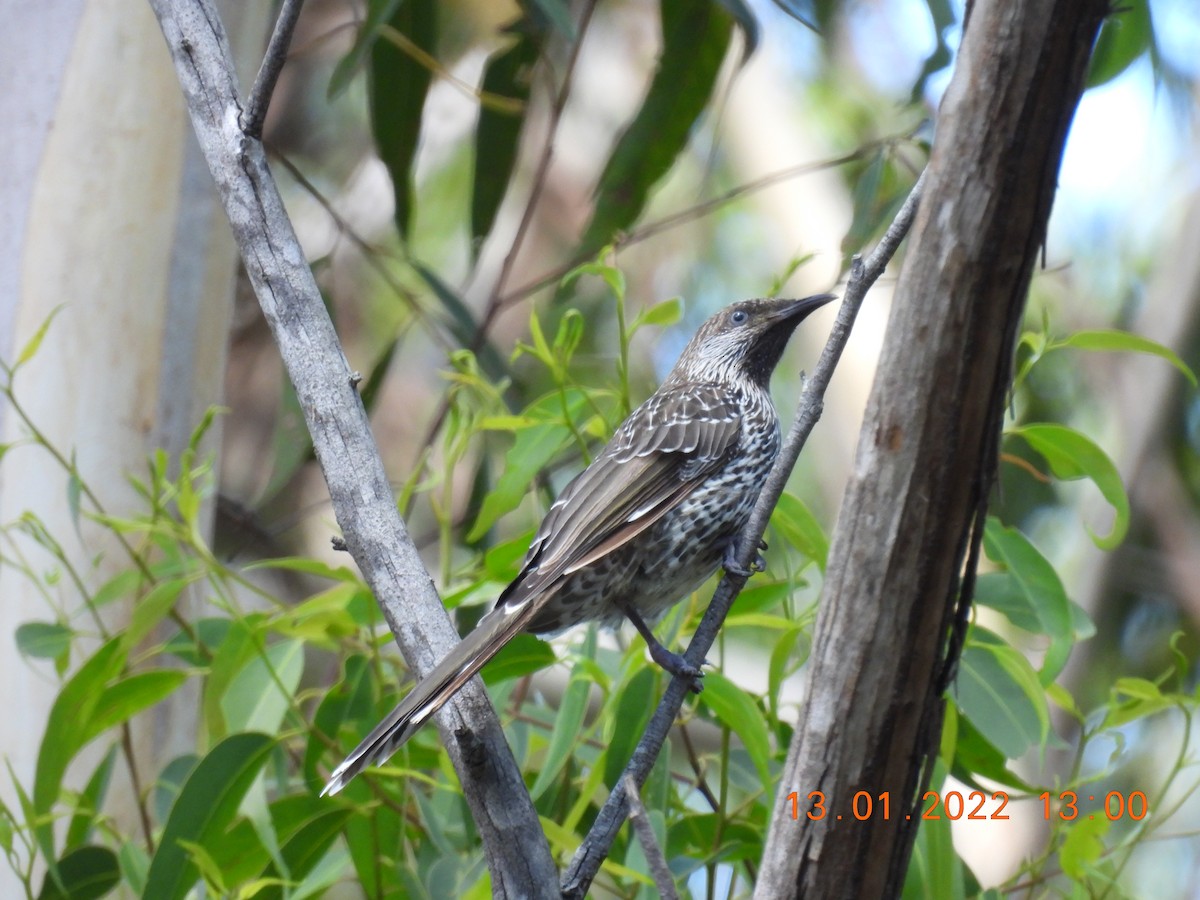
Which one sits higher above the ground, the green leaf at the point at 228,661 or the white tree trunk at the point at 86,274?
the white tree trunk at the point at 86,274

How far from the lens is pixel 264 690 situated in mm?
2072

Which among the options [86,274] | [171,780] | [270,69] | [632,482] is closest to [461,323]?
[86,274]

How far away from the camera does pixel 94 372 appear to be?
8.47 ft

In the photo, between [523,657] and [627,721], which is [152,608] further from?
[627,721]

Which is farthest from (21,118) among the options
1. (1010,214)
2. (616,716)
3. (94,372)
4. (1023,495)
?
(1023,495)

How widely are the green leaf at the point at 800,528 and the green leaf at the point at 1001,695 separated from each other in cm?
28

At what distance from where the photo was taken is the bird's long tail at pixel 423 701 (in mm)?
1456

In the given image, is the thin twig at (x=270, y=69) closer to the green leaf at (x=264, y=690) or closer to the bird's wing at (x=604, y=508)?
the bird's wing at (x=604, y=508)

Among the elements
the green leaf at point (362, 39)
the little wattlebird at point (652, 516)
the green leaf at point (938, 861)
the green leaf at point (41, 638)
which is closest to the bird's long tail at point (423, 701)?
the little wattlebird at point (652, 516)

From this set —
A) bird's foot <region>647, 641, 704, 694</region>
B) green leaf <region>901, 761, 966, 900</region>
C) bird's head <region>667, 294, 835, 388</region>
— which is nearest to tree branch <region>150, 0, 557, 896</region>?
bird's foot <region>647, 641, 704, 694</region>

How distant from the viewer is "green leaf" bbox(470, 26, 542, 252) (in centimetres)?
321

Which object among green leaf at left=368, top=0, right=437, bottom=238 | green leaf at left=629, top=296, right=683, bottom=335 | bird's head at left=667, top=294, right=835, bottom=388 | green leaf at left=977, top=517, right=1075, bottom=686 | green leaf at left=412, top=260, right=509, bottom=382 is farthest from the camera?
green leaf at left=412, top=260, right=509, bottom=382

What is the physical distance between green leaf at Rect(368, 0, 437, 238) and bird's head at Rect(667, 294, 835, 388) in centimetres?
88

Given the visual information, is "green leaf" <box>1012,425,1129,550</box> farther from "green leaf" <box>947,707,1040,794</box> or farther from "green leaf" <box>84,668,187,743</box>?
"green leaf" <box>84,668,187,743</box>
